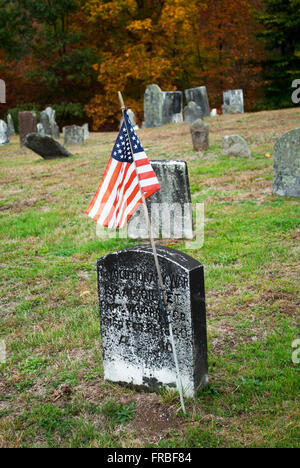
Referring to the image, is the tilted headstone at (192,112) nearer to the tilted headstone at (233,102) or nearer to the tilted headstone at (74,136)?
the tilted headstone at (233,102)

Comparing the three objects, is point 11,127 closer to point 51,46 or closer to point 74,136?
point 51,46

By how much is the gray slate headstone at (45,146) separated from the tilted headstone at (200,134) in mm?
4838

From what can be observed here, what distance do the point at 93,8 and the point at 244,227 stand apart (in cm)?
2793

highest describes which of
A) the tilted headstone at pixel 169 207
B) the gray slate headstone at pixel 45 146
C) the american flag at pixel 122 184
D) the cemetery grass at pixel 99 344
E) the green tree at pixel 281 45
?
the green tree at pixel 281 45

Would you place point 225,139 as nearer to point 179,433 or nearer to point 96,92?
point 179,433

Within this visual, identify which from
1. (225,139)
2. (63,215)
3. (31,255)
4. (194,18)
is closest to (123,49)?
(194,18)

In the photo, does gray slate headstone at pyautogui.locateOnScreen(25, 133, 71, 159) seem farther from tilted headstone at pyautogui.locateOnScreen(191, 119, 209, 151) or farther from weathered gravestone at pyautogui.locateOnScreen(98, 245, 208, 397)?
weathered gravestone at pyautogui.locateOnScreen(98, 245, 208, 397)

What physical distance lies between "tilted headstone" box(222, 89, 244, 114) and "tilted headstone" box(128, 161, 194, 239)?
19.6m

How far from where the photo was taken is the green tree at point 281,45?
2686 cm

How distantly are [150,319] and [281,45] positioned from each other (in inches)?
1139

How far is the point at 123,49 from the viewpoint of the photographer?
106 ft

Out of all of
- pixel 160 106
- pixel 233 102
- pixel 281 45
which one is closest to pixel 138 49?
pixel 233 102

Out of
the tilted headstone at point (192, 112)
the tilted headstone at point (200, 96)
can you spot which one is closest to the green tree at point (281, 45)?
the tilted headstone at point (200, 96)

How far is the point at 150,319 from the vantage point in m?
3.85
